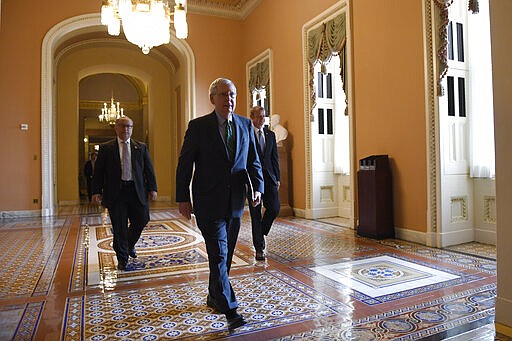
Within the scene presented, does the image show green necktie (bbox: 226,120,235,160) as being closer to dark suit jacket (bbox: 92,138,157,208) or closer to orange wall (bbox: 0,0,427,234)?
dark suit jacket (bbox: 92,138,157,208)

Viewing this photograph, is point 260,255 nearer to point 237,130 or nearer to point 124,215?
point 124,215

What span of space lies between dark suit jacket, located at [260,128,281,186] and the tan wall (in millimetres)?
2119

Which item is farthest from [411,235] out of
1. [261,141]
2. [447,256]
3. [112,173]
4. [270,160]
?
[112,173]

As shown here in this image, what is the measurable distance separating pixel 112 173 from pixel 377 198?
331cm

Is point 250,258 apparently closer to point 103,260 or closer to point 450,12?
point 103,260

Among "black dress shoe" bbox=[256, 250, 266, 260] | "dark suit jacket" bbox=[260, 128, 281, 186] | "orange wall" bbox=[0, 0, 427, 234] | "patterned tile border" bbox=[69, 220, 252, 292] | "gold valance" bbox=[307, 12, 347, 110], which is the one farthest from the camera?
"gold valance" bbox=[307, 12, 347, 110]

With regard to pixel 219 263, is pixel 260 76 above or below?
above

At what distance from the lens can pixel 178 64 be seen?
1104 centimetres

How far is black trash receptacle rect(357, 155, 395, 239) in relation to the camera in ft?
17.1

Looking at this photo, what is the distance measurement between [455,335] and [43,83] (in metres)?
8.92

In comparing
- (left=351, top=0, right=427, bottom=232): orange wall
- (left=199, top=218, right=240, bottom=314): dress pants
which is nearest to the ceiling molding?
(left=351, top=0, right=427, bottom=232): orange wall

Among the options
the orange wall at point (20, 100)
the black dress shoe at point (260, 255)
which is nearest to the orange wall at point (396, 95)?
the black dress shoe at point (260, 255)

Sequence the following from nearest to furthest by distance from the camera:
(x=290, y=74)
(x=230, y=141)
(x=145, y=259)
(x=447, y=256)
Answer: (x=230, y=141) → (x=447, y=256) → (x=145, y=259) → (x=290, y=74)

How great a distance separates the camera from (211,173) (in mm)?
2506
